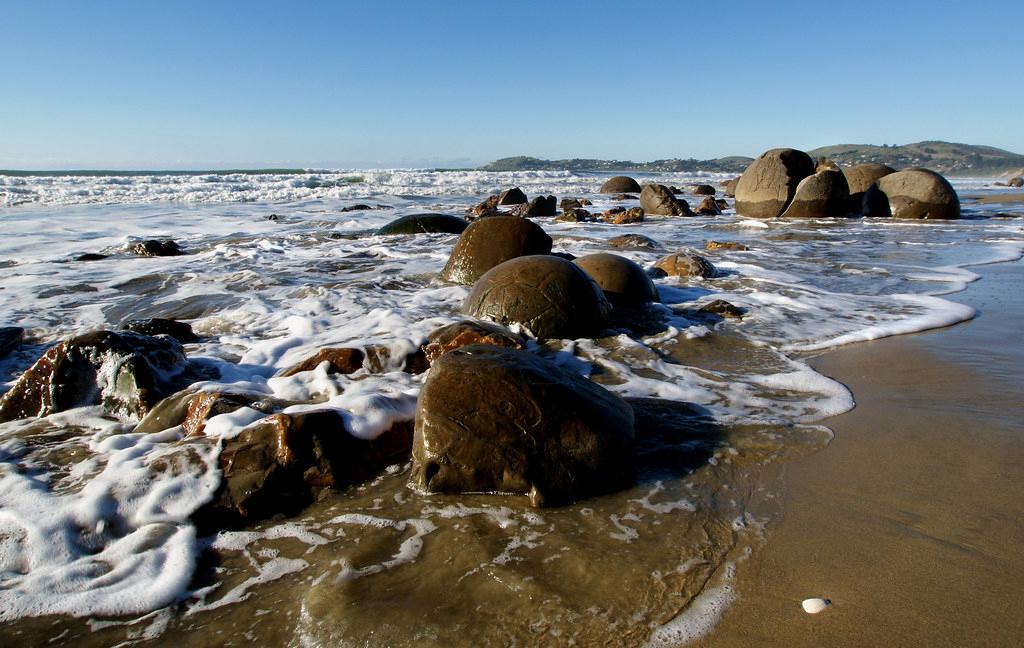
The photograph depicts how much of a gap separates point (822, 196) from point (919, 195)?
2.05m

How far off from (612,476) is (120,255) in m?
8.61

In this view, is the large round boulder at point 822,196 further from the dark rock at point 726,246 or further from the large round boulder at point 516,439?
the large round boulder at point 516,439

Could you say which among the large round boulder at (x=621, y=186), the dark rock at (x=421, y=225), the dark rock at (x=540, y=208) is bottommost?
the dark rock at (x=421, y=225)

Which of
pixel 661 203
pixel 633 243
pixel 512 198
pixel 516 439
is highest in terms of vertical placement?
pixel 512 198

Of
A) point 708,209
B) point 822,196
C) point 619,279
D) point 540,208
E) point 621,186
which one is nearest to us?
point 619,279

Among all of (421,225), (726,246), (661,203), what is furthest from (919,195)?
(421,225)

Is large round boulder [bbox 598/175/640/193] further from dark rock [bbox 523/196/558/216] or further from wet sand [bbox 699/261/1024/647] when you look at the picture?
wet sand [bbox 699/261/1024/647]

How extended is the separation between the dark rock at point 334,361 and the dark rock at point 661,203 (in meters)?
13.0

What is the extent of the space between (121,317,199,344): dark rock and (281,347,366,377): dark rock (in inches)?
50.3

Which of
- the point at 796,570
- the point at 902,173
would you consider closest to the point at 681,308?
the point at 796,570

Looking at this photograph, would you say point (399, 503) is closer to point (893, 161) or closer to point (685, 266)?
point (685, 266)

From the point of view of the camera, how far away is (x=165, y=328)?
4.40 meters

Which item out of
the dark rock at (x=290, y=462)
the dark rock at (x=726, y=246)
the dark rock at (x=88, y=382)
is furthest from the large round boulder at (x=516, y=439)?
the dark rock at (x=726, y=246)

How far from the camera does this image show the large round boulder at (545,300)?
4.29 meters
